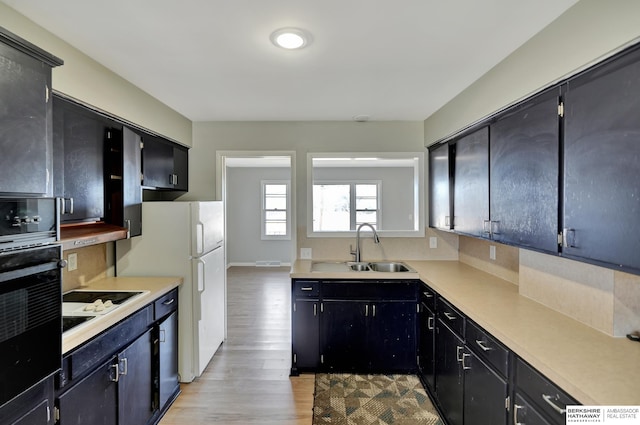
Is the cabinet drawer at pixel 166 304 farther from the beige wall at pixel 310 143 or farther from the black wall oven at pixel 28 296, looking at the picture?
the beige wall at pixel 310 143

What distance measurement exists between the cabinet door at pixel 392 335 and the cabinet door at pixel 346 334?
2.4 inches

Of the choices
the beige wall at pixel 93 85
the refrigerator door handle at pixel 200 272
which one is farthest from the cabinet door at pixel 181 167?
the refrigerator door handle at pixel 200 272

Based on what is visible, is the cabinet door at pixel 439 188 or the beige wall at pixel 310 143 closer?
the cabinet door at pixel 439 188

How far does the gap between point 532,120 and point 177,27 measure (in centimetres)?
193

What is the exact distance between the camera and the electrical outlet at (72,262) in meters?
2.30

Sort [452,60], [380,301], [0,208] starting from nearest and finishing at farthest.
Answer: [0,208]
[452,60]
[380,301]

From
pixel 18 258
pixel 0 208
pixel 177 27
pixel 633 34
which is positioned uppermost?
pixel 177 27

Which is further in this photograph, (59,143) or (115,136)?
(115,136)

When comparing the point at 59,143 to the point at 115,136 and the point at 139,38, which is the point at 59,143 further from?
the point at 139,38

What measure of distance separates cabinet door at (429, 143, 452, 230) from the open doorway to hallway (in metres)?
4.95

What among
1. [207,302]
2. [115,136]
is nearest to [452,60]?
[115,136]

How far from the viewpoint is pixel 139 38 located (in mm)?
1804

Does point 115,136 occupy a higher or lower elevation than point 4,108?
higher

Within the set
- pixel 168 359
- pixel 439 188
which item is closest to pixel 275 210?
pixel 439 188
